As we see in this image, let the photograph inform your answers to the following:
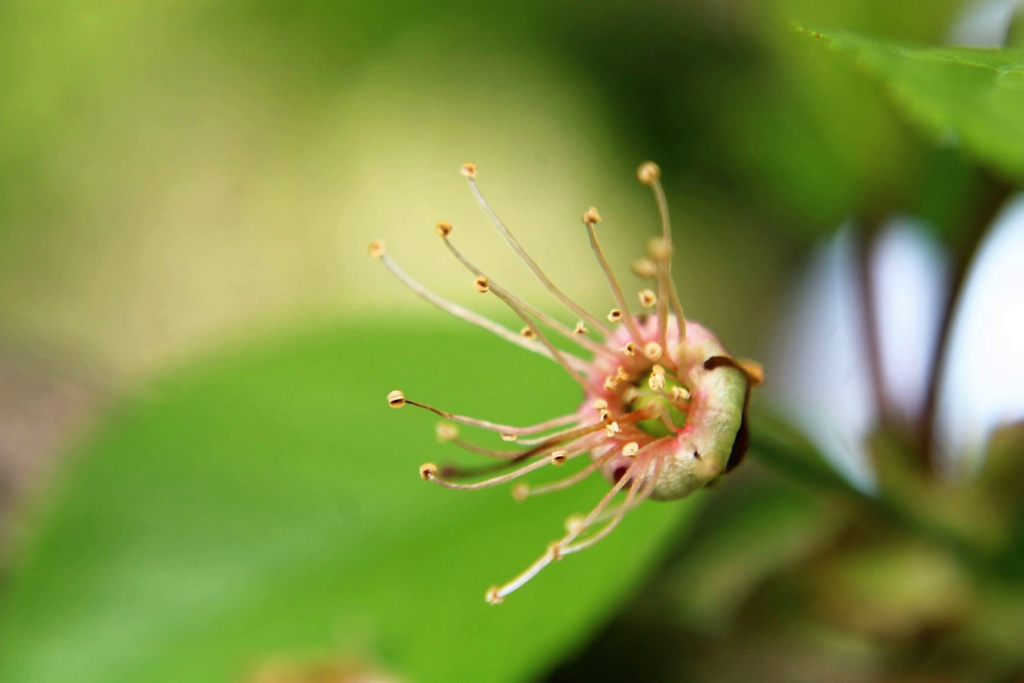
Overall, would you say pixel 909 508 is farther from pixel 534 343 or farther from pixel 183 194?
pixel 183 194

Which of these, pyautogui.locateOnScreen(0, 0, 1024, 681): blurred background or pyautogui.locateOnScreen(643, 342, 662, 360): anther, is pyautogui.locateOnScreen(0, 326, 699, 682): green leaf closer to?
pyautogui.locateOnScreen(0, 0, 1024, 681): blurred background

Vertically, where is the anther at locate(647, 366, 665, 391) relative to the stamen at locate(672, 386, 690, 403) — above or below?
above

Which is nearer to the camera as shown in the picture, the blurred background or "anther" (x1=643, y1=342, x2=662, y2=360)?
"anther" (x1=643, y1=342, x2=662, y2=360)

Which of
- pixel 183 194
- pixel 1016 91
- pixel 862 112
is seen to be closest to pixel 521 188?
pixel 183 194

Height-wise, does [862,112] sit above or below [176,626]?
above

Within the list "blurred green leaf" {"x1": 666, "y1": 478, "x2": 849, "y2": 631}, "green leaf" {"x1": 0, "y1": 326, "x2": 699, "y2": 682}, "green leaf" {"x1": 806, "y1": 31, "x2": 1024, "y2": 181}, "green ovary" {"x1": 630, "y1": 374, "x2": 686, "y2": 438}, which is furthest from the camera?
"blurred green leaf" {"x1": 666, "y1": 478, "x2": 849, "y2": 631}

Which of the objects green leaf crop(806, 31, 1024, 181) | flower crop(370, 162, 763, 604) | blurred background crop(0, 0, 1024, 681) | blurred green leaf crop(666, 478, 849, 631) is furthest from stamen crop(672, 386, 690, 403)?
blurred green leaf crop(666, 478, 849, 631)

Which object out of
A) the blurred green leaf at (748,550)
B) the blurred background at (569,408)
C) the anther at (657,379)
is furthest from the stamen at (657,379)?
the blurred green leaf at (748,550)
